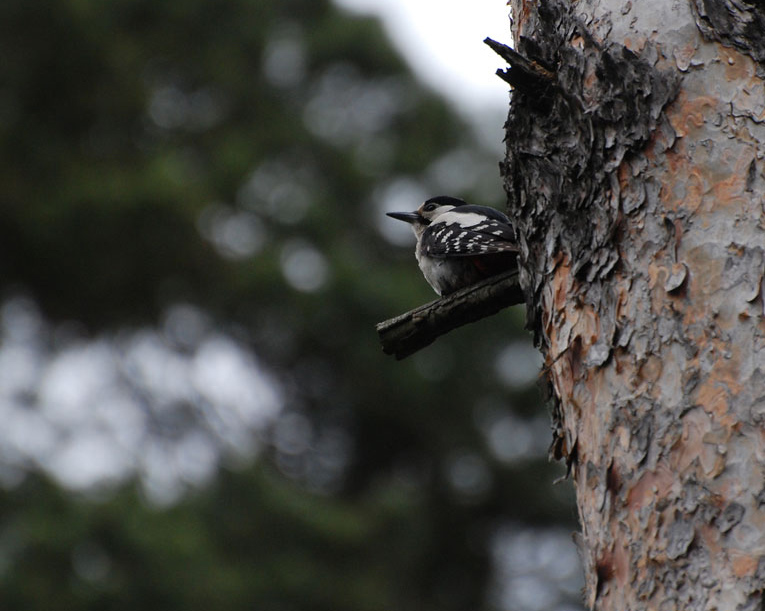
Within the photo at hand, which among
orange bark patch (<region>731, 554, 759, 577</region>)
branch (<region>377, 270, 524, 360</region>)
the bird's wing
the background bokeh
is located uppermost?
the background bokeh

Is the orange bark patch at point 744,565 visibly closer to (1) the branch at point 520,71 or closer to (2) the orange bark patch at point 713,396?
(2) the orange bark patch at point 713,396

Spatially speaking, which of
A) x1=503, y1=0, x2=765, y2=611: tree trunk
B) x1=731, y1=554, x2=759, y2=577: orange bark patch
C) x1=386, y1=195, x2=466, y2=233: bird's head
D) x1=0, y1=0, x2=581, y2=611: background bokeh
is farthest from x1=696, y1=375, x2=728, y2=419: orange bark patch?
x1=0, y1=0, x2=581, y2=611: background bokeh

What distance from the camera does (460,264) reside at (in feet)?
13.6

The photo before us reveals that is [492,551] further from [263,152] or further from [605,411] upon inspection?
[605,411]

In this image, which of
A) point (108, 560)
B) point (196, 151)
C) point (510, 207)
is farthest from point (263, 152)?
point (510, 207)

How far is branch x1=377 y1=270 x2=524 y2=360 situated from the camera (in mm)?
2689

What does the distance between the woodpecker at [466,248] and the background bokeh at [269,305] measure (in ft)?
18.0

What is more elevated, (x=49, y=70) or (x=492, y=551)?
(x=49, y=70)

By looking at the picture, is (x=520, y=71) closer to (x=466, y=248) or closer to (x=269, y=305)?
(x=466, y=248)

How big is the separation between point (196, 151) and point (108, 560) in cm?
564

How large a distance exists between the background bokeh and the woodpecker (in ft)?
18.0

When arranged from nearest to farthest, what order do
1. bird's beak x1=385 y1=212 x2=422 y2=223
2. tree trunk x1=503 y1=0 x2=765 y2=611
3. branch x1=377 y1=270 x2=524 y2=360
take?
tree trunk x1=503 y1=0 x2=765 y2=611 → branch x1=377 y1=270 x2=524 y2=360 → bird's beak x1=385 y1=212 x2=422 y2=223

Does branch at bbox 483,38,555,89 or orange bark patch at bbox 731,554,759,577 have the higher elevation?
branch at bbox 483,38,555,89

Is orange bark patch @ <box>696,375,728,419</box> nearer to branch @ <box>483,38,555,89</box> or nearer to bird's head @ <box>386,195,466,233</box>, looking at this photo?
branch @ <box>483,38,555,89</box>
